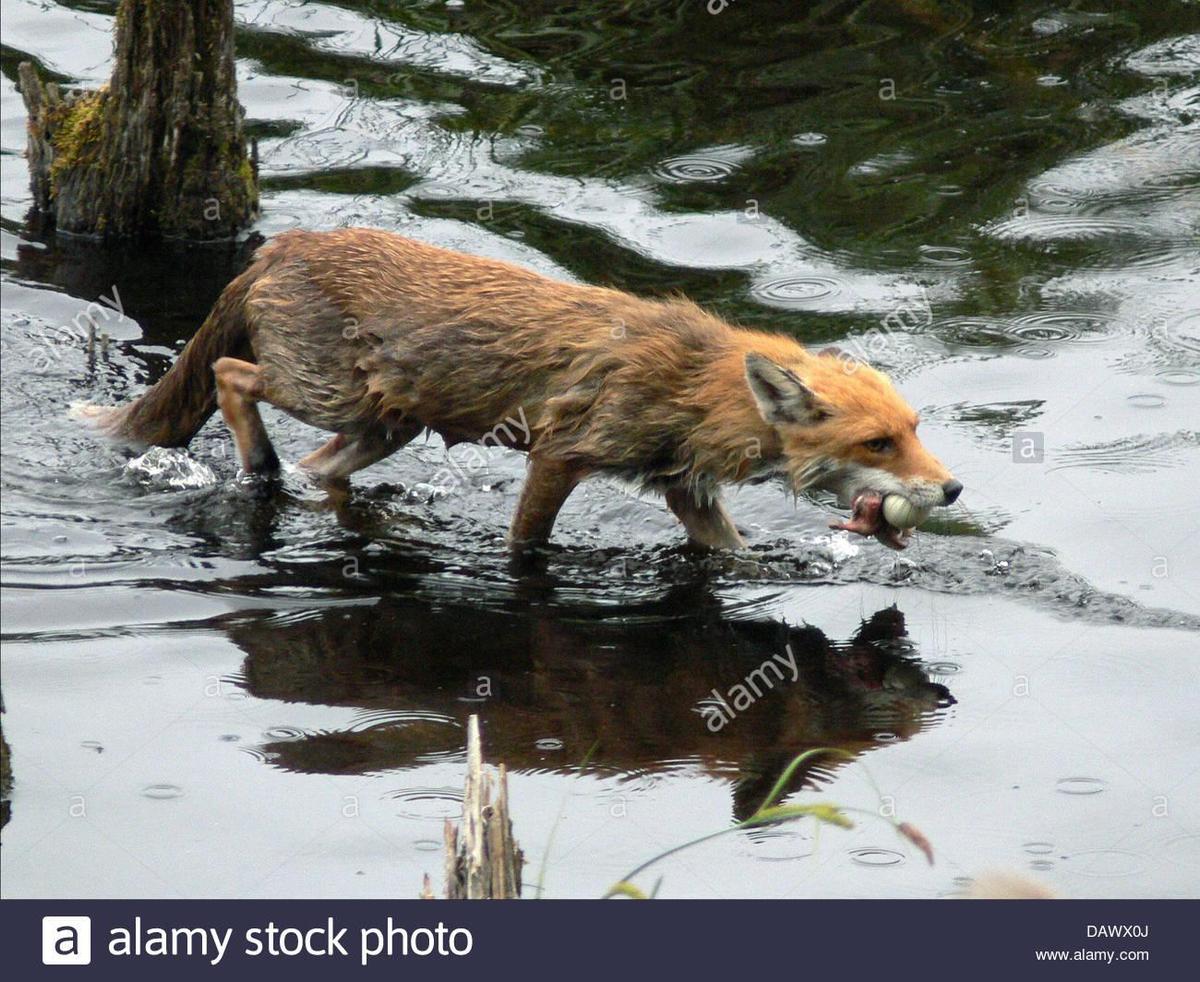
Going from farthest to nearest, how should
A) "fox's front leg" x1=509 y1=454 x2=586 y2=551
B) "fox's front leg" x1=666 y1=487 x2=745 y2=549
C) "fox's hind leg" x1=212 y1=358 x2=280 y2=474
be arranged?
"fox's hind leg" x1=212 y1=358 x2=280 y2=474
"fox's front leg" x1=666 y1=487 x2=745 y2=549
"fox's front leg" x1=509 y1=454 x2=586 y2=551

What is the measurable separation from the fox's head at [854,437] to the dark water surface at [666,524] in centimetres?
78

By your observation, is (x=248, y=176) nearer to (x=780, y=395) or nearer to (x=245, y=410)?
(x=245, y=410)

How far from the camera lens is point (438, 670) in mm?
8516

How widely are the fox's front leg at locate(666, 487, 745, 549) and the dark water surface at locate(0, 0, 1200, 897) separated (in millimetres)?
145

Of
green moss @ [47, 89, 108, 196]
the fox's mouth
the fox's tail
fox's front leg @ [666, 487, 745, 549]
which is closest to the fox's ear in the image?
the fox's mouth

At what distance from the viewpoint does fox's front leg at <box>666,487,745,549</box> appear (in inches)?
384

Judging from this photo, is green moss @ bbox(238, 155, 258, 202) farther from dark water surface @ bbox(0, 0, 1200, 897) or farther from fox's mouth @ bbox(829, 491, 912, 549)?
fox's mouth @ bbox(829, 491, 912, 549)

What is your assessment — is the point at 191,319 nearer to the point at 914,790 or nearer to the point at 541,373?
the point at 541,373

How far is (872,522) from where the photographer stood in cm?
900

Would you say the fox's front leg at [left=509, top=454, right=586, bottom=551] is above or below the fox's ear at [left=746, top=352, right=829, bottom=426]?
below

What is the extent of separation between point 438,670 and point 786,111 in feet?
29.0

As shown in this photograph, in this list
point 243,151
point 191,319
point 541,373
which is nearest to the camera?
point 541,373

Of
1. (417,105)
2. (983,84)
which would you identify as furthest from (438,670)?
(983,84)

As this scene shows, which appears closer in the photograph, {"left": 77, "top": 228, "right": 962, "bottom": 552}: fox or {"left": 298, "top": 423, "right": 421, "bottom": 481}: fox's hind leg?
{"left": 77, "top": 228, "right": 962, "bottom": 552}: fox
